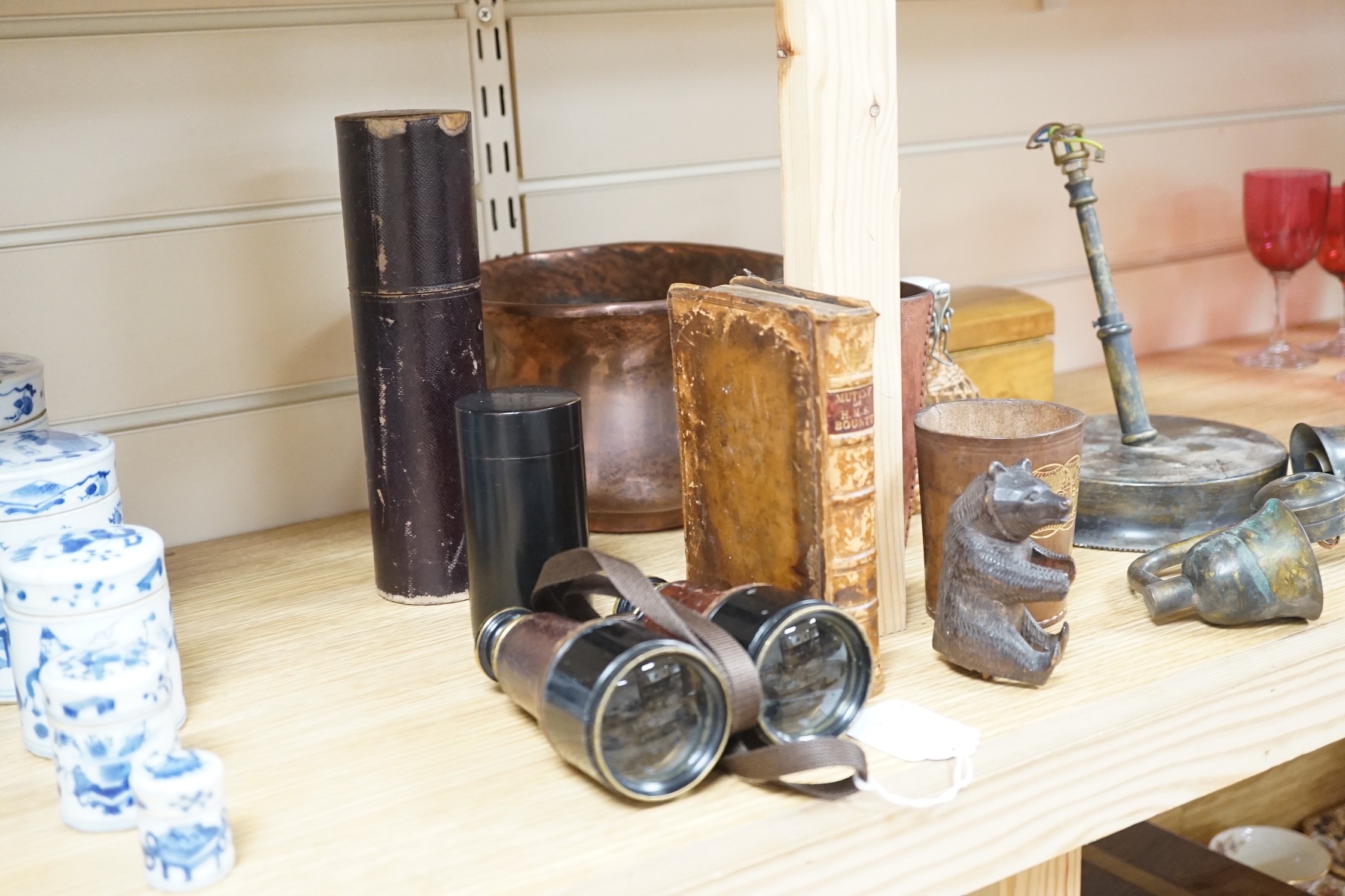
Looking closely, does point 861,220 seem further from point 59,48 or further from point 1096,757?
point 59,48

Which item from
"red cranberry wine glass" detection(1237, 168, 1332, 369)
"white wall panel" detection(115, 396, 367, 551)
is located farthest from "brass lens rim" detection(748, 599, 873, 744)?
"red cranberry wine glass" detection(1237, 168, 1332, 369)

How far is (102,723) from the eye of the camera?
642 mm

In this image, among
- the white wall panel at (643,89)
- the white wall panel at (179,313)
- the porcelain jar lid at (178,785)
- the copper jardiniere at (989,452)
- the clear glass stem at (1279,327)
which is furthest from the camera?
the clear glass stem at (1279,327)

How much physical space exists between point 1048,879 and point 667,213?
0.74 m

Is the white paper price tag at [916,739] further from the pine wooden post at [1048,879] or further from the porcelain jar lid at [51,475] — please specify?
the porcelain jar lid at [51,475]

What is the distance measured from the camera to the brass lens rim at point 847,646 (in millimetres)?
673

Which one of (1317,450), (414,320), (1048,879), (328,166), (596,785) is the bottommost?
(1048,879)

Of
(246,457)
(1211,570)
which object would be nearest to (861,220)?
(1211,570)

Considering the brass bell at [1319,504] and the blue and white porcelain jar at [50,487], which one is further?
the brass bell at [1319,504]

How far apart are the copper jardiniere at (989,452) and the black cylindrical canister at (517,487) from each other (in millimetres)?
226

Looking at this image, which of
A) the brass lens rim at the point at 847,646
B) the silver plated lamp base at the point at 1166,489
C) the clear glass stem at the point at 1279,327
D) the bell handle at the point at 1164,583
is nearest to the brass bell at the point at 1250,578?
the bell handle at the point at 1164,583

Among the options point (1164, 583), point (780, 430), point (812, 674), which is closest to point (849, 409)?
point (780, 430)

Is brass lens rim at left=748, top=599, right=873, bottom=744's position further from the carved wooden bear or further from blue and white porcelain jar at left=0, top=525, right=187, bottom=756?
blue and white porcelain jar at left=0, top=525, right=187, bottom=756

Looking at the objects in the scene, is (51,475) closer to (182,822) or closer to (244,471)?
(182,822)
